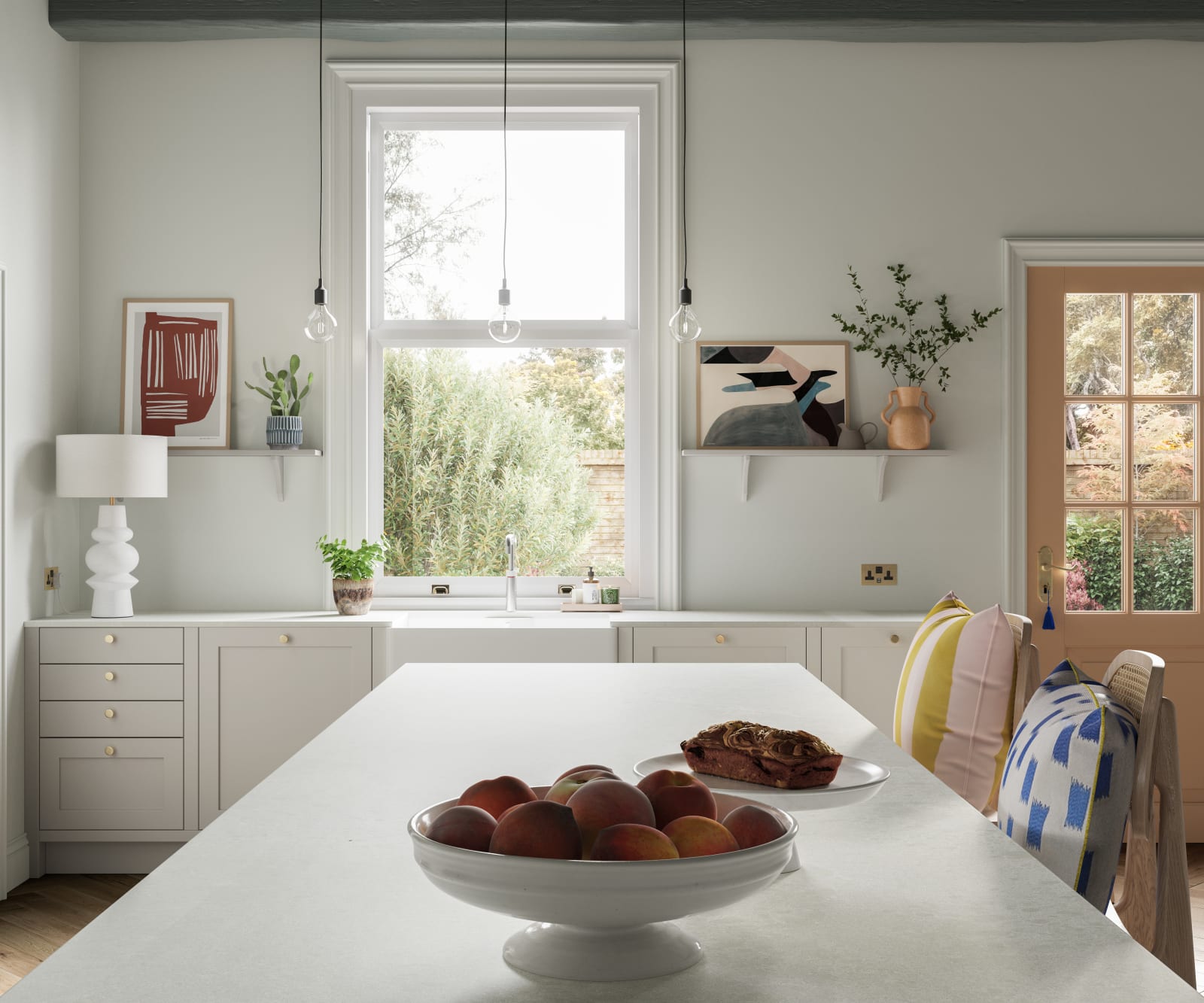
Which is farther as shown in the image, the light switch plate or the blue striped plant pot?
the light switch plate

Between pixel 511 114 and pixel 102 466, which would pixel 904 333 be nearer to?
pixel 511 114

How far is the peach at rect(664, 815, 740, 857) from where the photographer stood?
0.75m

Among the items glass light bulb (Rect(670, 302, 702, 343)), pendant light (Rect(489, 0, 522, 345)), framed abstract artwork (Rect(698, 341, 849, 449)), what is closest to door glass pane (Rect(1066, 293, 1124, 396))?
framed abstract artwork (Rect(698, 341, 849, 449))

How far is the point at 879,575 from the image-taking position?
3.88 meters

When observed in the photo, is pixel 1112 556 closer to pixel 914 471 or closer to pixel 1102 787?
pixel 914 471

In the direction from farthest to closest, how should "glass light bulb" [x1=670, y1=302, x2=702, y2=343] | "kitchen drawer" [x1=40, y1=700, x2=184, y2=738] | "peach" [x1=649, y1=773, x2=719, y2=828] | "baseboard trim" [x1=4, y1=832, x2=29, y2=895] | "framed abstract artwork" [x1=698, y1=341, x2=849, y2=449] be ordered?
1. "framed abstract artwork" [x1=698, y1=341, x2=849, y2=449]
2. "kitchen drawer" [x1=40, y1=700, x2=184, y2=738]
3. "baseboard trim" [x1=4, y1=832, x2=29, y2=895]
4. "glass light bulb" [x1=670, y1=302, x2=702, y2=343]
5. "peach" [x1=649, y1=773, x2=719, y2=828]

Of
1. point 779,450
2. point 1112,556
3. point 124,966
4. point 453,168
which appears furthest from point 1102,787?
point 453,168

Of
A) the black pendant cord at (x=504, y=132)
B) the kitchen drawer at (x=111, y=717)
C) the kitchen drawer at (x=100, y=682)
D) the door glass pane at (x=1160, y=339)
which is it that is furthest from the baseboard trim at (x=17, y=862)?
the door glass pane at (x=1160, y=339)

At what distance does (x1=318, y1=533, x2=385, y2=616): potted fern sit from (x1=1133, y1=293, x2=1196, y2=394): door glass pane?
2.89m

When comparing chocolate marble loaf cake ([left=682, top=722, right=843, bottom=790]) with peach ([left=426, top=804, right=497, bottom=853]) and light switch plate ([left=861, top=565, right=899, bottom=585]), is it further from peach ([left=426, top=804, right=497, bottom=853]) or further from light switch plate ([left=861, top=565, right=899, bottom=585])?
light switch plate ([left=861, top=565, right=899, bottom=585])

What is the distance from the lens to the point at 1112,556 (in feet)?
12.7

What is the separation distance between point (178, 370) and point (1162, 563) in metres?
3.70

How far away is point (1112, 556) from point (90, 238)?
13.0 feet

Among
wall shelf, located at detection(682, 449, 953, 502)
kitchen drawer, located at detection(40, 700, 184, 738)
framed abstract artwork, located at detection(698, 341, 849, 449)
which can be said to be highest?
framed abstract artwork, located at detection(698, 341, 849, 449)
